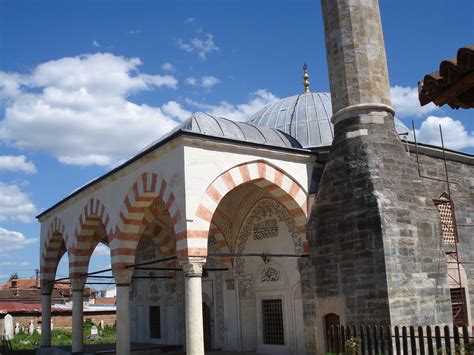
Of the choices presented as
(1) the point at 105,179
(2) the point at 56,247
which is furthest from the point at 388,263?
(2) the point at 56,247

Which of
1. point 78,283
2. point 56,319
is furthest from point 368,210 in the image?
point 56,319

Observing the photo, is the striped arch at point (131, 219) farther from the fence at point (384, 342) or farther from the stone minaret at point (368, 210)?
the fence at point (384, 342)

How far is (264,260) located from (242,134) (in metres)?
2.58

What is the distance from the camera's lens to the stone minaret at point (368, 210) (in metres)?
7.80

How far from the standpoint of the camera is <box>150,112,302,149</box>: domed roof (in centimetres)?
978

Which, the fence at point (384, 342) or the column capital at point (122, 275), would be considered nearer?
the fence at point (384, 342)

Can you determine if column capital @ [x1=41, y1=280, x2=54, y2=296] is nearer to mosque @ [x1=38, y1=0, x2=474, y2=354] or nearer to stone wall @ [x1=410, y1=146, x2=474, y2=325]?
mosque @ [x1=38, y1=0, x2=474, y2=354]

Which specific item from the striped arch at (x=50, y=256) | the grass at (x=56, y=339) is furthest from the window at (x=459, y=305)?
the grass at (x=56, y=339)

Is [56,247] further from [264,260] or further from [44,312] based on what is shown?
[264,260]

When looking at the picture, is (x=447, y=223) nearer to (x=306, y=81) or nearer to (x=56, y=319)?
(x=306, y=81)

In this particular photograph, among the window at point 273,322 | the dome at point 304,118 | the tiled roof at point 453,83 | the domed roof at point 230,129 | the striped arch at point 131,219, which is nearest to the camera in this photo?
the tiled roof at point 453,83

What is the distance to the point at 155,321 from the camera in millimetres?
14242

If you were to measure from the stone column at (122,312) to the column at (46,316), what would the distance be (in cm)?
438

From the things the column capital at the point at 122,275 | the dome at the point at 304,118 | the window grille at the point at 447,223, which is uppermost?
the dome at the point at 304,118
